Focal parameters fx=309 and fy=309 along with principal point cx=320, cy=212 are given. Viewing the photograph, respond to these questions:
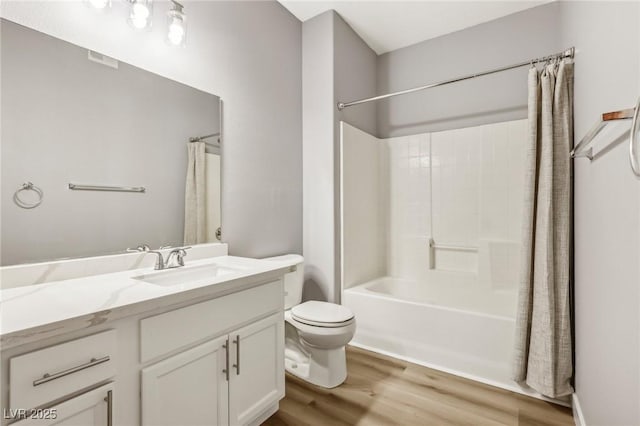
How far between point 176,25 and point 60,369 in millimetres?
1629

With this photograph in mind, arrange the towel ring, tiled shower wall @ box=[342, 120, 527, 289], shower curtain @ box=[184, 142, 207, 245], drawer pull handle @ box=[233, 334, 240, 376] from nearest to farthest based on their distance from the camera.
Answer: the towel ring < drawer pull handle @ box=[233, 334, 240, 376] < shower curtain @ box=[184, 142, 207, 245] < tiled shower wall @ box=[342, 120, 527, 289]

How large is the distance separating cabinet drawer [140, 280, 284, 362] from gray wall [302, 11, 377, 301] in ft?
3.36

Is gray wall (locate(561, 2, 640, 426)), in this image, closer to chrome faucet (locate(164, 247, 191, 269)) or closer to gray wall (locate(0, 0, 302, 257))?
chrome faucet (locate(164, 247, 191, 269))

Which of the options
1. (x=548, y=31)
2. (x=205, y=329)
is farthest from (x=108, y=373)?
(x=548, y=31)

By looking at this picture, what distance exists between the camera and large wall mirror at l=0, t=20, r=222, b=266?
3.88 feet

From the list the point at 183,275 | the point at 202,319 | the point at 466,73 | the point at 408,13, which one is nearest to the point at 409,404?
the point at 202,319

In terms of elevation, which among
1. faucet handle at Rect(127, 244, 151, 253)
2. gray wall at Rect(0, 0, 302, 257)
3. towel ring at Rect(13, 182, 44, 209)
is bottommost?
faucet handle at Rect(127, 244, 151, 253)

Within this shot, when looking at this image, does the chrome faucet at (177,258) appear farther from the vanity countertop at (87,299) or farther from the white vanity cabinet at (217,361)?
the white vanity cabinet at (217,361)

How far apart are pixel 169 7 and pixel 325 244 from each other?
6.07ft

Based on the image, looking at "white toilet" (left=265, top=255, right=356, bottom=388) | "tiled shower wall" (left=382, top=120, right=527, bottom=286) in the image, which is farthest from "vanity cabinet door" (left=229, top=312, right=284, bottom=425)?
"tiled shower wall" (left=382, top=120, right=527, bottom=286)

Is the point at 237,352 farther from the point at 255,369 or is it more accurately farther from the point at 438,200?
the point at 438,200

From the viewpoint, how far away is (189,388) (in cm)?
117

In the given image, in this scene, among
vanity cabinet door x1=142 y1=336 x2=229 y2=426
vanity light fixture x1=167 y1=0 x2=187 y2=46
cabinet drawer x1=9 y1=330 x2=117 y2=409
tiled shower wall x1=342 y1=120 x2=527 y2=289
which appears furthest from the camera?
tiled shower wall x1=342 y1=120 x2=527 y2=289

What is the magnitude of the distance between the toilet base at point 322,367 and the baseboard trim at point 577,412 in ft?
4.01
